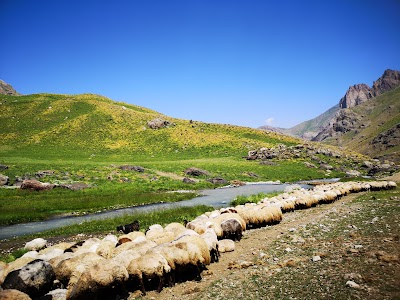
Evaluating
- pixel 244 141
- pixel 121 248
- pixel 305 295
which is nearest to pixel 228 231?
pixel 121 248

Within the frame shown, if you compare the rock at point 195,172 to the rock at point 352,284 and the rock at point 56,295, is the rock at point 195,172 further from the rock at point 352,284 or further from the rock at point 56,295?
the rock at point 352,284

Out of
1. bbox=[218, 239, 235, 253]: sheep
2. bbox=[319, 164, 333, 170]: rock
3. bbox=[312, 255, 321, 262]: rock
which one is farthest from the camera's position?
bbox=[319, 164, 333, 170]: rock

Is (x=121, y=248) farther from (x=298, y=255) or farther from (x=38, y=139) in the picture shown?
(x=38, y=139)

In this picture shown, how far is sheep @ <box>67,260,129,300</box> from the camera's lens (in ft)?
30.8

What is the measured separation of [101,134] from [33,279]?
9829 centimetres

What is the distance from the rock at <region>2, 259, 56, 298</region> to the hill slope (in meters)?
74.8

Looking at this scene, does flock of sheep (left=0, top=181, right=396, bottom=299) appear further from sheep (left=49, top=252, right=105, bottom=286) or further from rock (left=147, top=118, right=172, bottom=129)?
rock (left=147, top=118, right=172, bottom=129)

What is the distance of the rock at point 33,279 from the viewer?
382 inches

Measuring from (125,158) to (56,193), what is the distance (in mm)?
42746

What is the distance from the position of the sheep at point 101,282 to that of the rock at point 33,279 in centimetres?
119

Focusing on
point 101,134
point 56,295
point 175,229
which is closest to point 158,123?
point 101,134

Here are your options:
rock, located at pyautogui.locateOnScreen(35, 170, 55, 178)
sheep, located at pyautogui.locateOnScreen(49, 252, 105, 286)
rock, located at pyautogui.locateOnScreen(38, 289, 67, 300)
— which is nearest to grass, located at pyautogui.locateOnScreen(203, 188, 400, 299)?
sheep, located at pyautogui.locateOnScreen(49, 252, 105, 286)

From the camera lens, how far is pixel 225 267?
12.7 m

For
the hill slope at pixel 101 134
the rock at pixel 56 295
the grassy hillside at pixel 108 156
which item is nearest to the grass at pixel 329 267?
the rock at pixel 56 295
